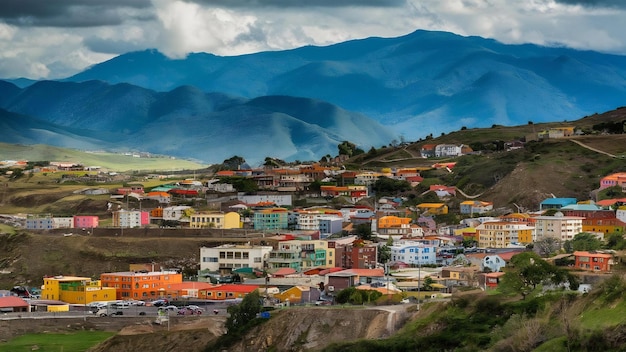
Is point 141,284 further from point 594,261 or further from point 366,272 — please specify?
point 594,261

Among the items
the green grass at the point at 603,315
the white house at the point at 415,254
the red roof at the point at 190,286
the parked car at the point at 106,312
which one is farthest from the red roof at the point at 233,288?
the green grass at the point at 603,315

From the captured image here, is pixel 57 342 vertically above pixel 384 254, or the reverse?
pixel 384 254

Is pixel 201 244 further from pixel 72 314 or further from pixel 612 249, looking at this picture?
pixel 612 249

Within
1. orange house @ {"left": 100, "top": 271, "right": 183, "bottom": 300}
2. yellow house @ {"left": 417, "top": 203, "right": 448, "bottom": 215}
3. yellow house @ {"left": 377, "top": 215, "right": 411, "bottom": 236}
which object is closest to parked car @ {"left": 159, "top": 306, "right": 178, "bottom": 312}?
orange house @ {"left": 100, "top": 271, "right": 183, "bottom": 300}

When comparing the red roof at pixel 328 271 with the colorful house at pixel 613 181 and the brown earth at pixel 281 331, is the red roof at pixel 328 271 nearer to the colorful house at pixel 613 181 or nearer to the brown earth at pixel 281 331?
the brown earth at pixel 281 331

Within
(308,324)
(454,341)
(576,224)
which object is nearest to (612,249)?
(576,224)

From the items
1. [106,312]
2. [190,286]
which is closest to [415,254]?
[190,286]

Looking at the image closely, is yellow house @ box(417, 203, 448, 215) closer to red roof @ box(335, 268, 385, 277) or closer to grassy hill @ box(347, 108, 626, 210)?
grassy hill @ box(347, 108, 626, 210)
